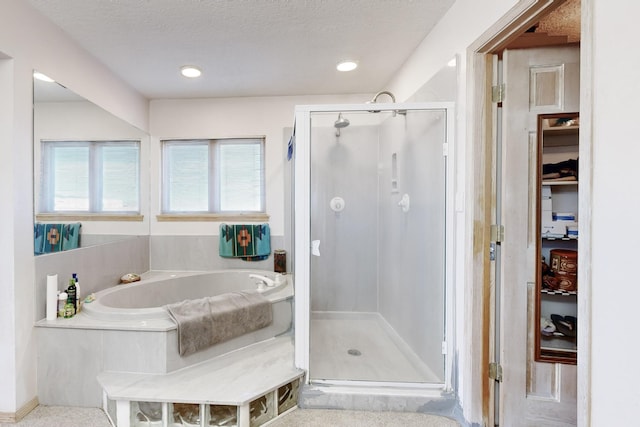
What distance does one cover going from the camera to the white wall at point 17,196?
1.66 m

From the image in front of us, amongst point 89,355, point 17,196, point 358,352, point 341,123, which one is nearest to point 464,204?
point 341,123

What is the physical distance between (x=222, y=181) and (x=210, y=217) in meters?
0.42

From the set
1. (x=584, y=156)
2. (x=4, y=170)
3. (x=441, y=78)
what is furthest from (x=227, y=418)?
(x=441, y=78)

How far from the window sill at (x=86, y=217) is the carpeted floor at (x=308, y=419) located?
1.17 metres

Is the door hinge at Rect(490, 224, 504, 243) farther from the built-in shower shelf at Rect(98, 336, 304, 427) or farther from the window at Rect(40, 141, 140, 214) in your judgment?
the window at Rect(40, 141, 140, 214)

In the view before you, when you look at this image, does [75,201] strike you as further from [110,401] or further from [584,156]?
[584,156]

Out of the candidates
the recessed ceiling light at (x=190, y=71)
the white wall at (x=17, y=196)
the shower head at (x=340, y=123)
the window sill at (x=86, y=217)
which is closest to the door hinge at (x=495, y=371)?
the shower head at (x=340, y=123)

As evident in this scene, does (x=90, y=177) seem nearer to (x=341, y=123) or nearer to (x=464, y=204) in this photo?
(x=341, y=123)

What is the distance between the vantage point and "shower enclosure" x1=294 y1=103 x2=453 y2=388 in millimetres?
1865

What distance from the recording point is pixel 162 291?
2846 mm

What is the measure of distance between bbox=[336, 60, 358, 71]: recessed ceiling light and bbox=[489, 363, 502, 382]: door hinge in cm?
234

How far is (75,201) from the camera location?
A: 2.26m

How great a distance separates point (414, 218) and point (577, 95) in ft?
3.71

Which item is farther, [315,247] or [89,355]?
[315,247]
